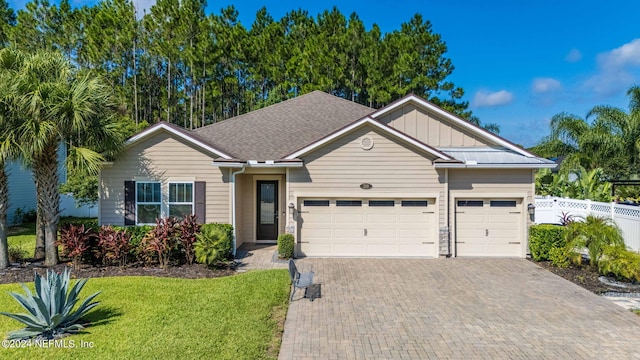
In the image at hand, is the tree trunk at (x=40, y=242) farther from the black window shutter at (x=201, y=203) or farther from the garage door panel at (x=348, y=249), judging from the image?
the garage door panel at (x=348, y=249)

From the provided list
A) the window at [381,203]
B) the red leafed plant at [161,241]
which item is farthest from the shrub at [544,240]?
the red leafed plant at [161,241]

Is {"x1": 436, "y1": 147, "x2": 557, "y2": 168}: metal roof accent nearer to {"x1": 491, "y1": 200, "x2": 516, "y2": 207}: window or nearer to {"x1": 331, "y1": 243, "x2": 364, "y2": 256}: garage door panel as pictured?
{"x1": 491, "y1": 200, "x2": 516, "y2": 207}: window

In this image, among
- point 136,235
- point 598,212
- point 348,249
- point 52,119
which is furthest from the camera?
point 598,212

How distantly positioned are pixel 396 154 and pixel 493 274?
180 inches

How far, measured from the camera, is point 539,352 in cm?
565

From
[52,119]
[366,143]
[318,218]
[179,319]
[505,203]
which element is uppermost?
[52,119]

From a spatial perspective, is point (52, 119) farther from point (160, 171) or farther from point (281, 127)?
point (281, 127)

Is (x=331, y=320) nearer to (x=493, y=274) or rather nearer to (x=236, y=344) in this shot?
(x=236, y=344)

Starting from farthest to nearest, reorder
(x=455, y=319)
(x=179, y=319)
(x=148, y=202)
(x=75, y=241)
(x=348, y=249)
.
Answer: (x=348, y=249) < (x=148, y=202) < (x=75, y=241) < (x=455, y=319) < (x=179, y=319)

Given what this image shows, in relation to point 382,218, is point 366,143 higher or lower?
higher

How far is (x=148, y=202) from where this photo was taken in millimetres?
11852

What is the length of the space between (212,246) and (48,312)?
15.1 feet

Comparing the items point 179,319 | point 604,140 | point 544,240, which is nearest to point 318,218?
point 179,319

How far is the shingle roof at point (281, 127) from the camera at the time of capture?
1357 centimetres
